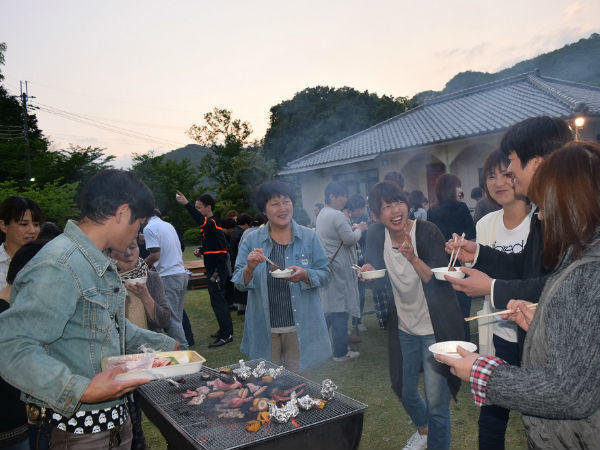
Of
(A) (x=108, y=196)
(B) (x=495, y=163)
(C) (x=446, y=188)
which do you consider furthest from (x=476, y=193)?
(A) (x=108, y=196)

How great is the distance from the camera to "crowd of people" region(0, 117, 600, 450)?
4.60 feet

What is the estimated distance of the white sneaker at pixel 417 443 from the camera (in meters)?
3.55

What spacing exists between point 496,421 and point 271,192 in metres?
2.44

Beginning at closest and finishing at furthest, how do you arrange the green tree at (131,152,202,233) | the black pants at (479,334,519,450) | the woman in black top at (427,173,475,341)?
the black pants at (479,334,519,450) < the woman in black top at (427,173,475,341) < the green tree at (131,152,202,233)

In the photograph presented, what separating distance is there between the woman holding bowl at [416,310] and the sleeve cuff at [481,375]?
1.55 m

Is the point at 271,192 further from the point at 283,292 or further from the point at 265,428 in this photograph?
the point at 265,428

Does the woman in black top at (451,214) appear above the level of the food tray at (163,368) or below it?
above

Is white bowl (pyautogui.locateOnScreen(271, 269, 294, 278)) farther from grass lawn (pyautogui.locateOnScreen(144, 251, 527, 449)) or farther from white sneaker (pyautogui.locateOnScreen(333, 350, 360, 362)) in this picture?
white sneaker (pyautogui.locateOnScreen(333, 350, 360, 362))

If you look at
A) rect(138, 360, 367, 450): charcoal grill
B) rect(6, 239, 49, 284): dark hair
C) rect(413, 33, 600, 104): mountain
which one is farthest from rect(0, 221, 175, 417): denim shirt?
rect(413, 33, 600, 104): mountain

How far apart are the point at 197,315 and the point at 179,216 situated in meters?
24.3

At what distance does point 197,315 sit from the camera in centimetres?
938

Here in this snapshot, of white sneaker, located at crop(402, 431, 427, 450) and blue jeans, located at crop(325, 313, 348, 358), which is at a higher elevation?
blue jeans, located at crop(325, 313, 348, 358)

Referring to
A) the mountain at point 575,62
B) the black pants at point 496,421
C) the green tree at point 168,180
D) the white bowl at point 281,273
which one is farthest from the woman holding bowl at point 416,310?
the green tree at point 168,180

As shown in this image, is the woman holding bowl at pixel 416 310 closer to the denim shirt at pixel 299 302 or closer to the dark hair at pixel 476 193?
the denim shirt at pixel 299 302
